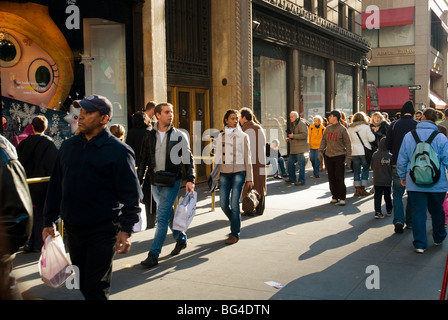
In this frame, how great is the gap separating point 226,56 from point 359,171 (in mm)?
4915

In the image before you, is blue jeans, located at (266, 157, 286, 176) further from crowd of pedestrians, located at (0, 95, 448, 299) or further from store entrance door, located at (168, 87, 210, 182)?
store entrance door, located at (168, 87, 210, 182)

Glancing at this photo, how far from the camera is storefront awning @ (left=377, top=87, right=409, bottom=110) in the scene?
4672 cm

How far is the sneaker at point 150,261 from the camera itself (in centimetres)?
638

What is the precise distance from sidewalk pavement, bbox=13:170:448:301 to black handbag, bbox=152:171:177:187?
0.96 meters

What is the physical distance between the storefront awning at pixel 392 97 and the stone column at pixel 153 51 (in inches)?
1508

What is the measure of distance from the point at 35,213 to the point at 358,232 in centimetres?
478

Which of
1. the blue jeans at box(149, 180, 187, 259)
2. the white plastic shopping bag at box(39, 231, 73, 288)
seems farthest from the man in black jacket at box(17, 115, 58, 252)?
the white plastic shopping bag at box(39, 231, 73, 288)

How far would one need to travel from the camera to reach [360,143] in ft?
42.3

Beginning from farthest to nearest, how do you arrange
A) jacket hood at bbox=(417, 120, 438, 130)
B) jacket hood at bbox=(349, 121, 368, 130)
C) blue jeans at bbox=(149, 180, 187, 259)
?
jacket hood at bbox=(349, 121, 368, 130), jacket hood at bbox=(417, 120, 438, 130), blue jeans at bbox=(149, 180, 187, 259)

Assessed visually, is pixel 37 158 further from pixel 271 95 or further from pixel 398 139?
pixel 271 95

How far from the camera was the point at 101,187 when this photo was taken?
13.1ft

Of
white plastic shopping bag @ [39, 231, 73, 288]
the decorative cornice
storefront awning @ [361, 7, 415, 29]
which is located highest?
storefront awning @ [361, 7, 415, 29]

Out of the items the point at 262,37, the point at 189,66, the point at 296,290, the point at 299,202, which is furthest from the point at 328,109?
the point at 296,290
